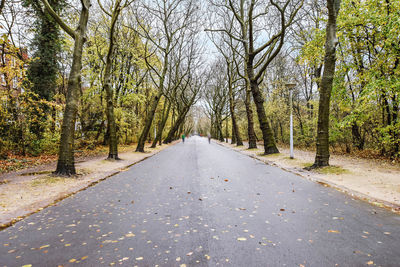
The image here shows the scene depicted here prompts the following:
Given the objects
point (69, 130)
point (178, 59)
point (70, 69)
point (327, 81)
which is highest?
point (178, 59)

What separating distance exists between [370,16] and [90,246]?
15.1 meters

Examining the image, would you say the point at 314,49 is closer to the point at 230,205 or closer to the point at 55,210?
the point at 230,205

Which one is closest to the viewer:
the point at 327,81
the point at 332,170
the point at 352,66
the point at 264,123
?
the point at 332,170

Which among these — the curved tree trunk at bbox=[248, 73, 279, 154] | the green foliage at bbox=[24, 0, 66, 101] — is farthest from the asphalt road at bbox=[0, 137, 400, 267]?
the green foliage at bbox=[24, 0, 66, 101]

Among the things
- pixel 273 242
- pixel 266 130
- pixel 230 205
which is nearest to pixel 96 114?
pixel 266 130

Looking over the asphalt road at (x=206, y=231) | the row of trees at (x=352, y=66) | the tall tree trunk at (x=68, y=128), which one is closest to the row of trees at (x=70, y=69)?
the tall tree trunk at (x=68, y=128)

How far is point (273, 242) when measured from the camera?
3340 mm

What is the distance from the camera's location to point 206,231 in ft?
12.2

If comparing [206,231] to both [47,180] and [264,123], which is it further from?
[264,123]

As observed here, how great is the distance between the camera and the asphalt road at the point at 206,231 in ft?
9.55

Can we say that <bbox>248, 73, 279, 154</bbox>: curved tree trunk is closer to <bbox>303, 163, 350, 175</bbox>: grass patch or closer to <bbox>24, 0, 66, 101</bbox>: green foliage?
<bbox>303, 163, 350, 175</bbox>: grass patch

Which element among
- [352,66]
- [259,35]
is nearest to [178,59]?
[259,35]

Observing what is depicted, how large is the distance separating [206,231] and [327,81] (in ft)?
29.1

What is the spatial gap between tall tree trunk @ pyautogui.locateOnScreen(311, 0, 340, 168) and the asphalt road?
4.26 metres
